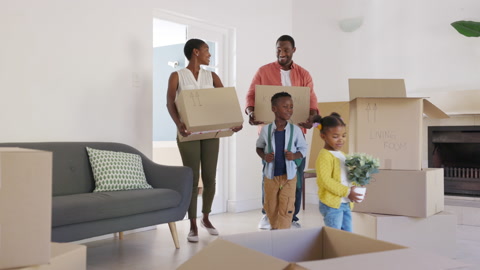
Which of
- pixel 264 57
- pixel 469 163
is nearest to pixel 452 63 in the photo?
pixel 469 163

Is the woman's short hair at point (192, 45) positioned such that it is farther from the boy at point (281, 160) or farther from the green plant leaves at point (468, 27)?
the green plant leaves at point (468, 27)

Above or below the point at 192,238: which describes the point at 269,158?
above

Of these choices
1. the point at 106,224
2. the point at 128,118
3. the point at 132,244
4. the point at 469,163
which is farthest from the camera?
the point at 469,163

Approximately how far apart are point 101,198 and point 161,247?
0.68 metres

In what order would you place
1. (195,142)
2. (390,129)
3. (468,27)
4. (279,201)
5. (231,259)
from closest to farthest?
(231,259)
(390,129)
(279,201)
(195,142)
(468,27)

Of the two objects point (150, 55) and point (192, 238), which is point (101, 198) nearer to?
point (192, 238)

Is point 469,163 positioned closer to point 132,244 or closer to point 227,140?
point 227,140

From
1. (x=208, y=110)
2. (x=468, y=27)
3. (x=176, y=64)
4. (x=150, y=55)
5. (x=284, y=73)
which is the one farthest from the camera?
(x=176, y=64)

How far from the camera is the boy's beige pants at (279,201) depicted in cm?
300

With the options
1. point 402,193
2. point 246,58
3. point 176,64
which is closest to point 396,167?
→ point 402,193

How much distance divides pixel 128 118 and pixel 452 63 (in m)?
3.13

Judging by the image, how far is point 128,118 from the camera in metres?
3.88

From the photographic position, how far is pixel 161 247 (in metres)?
3.38

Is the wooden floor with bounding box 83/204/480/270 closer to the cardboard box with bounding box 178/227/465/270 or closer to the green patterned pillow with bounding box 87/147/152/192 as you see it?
the green patterned pillow with bounding box 87/147/152/192
